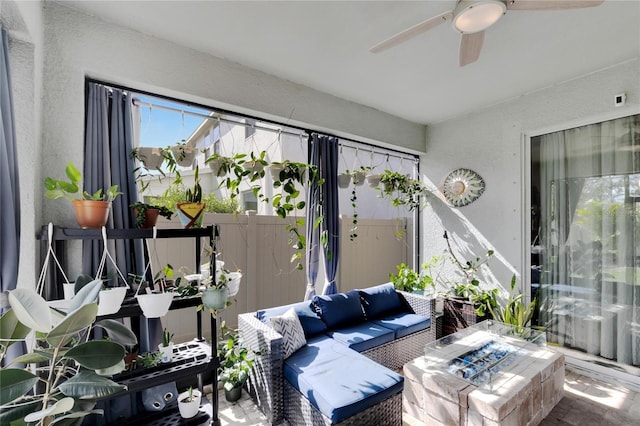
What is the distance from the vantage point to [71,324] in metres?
0.80

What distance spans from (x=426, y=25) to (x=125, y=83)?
2.12 m

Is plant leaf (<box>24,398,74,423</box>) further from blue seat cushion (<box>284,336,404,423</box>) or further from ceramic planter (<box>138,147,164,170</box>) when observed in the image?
ceramic planter (<box>138,147,164,170</box>)

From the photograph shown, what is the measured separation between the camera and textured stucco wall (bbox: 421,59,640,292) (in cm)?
283

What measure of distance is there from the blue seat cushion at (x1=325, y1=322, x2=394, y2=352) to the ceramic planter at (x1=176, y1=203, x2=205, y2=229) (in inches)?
63.3

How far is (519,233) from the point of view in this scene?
337 cm

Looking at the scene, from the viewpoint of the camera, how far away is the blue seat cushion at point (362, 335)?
102 inches

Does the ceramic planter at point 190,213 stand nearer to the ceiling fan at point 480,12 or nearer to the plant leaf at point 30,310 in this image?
the plant leaf at point 30,310

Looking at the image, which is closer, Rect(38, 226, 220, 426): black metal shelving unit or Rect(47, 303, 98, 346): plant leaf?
Rect(47, 303, 98, 346): plant leaf

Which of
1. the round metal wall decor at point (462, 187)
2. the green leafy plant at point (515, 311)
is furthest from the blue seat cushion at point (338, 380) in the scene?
the round metal wall decor at point (462, 187)

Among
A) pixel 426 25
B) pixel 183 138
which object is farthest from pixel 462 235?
pixel 183 138

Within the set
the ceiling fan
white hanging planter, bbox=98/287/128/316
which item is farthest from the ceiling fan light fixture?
white hanging planter, bbox=98/287/128/316

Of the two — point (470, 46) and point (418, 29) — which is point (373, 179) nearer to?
point (470, 46)

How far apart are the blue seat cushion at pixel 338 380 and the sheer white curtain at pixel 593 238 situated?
229 centimetres

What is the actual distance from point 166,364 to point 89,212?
3.44 feet
